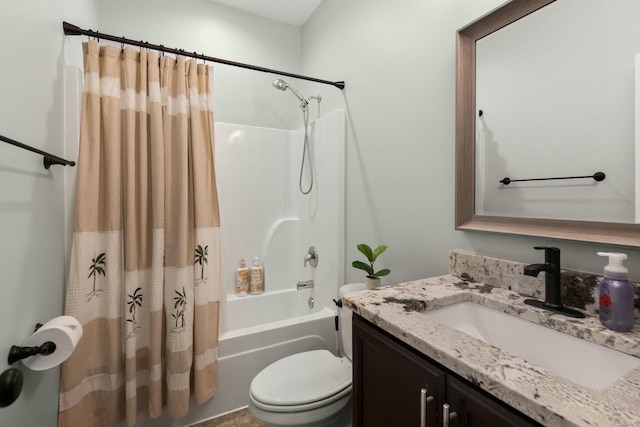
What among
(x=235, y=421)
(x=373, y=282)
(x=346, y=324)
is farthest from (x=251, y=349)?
(x=373, y=282)

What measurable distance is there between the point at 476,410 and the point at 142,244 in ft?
5.14

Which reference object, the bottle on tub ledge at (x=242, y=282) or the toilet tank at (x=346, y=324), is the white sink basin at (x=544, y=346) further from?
the bottle on tub ledge at (x=242, y=282)

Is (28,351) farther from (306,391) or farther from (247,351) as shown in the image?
(247,351)

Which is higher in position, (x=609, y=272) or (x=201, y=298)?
(x=609, y=272)

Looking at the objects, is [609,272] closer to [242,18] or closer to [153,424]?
[153,424]

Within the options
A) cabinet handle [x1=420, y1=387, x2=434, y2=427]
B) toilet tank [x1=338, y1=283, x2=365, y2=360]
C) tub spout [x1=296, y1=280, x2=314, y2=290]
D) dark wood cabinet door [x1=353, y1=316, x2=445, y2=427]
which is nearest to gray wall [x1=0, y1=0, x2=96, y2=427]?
dark wood cabinet door [x1=353, y1=316, x2=445, y2=427]

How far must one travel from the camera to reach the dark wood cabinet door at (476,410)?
1.60 feet

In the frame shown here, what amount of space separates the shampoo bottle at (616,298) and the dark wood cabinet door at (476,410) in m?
0.39

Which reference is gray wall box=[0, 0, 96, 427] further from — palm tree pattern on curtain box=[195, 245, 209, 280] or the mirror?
the mirror

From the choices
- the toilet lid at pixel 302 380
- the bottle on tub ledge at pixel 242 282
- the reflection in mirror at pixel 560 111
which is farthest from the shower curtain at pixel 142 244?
the reflection in mirror at pixel 560 111

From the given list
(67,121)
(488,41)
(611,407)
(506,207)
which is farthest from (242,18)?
(611,407)

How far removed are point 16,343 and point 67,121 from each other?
1.04 metres

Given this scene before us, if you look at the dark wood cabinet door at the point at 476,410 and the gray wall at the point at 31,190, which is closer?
the dark wood cabinet door at the point at 476,410

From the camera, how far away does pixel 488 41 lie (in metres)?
1.07
